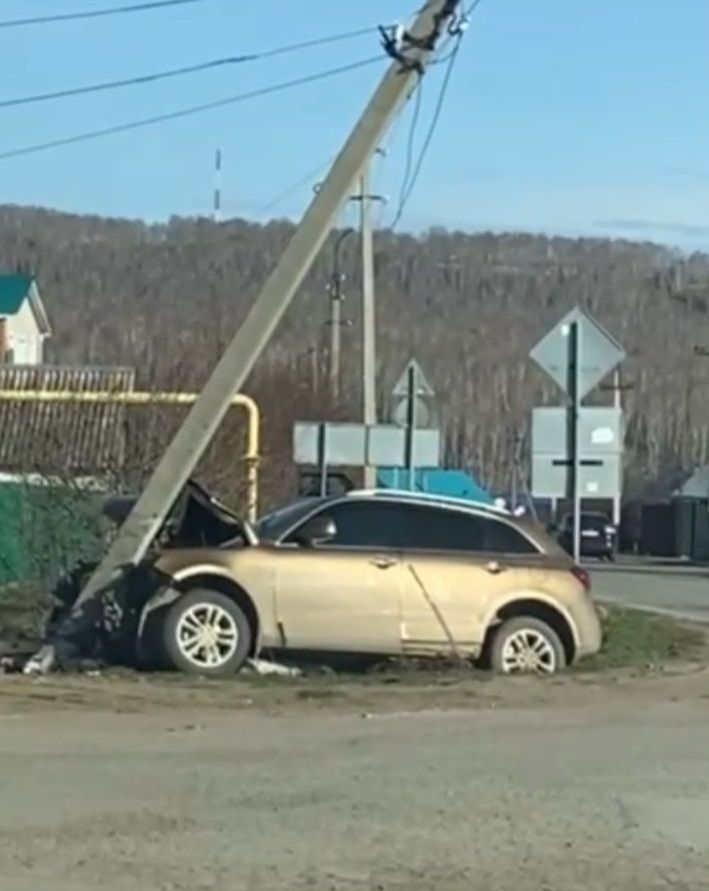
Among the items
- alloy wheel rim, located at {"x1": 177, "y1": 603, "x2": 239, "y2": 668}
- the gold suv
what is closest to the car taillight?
the gold suv

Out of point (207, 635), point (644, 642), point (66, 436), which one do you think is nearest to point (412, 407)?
point (66, 436)

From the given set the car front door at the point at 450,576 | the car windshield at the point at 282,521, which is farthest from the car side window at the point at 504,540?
the car windshield at the point at 282,521

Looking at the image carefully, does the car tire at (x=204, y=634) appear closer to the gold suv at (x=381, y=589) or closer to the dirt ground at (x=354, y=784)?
the gold suv at (x=381, y=589)

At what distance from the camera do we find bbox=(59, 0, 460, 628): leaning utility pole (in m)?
18.7

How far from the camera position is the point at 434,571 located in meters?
18.5

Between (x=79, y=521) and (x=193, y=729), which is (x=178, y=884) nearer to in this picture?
(x=193, y=729)

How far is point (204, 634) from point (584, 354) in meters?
4.36

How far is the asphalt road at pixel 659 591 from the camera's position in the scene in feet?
103

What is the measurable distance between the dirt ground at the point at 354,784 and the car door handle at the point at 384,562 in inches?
37.7

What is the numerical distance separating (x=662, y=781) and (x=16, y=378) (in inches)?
1391

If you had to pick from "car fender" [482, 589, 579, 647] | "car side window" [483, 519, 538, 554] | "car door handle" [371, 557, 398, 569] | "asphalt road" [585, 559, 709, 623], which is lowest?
"asphalt road" [585, 559, 709, 623]

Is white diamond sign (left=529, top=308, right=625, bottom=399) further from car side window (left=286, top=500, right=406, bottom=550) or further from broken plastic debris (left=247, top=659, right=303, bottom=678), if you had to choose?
broken plastic debris (left=247, top=659, right=303, bottom=678)

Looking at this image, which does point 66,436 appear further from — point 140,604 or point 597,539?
point 597,539

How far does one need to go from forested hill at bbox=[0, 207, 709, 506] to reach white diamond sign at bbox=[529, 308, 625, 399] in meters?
48.4
